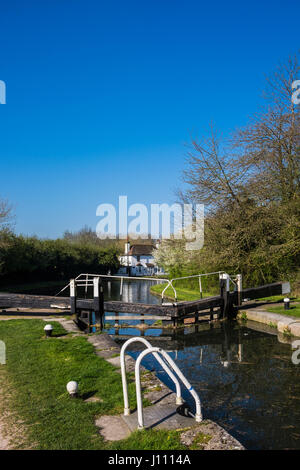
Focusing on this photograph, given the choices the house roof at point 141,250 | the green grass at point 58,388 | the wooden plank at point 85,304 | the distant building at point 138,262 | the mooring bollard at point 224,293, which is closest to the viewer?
the green grass at point 58,388

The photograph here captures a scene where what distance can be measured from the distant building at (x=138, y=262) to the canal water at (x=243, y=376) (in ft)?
179

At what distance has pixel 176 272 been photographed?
90.3 ft

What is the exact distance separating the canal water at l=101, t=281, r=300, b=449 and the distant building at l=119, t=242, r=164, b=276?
54669mm

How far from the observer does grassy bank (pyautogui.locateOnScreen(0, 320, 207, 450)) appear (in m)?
3.93

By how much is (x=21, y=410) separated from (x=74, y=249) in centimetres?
4525

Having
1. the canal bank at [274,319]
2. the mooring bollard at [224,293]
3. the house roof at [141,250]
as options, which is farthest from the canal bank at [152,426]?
the house roof at [141,250]

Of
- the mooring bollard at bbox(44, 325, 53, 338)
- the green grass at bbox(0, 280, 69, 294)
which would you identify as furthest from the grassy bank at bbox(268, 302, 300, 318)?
the green grass at bbox(0, 280, 69, 294)

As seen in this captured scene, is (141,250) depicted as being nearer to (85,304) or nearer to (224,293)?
(224,293)

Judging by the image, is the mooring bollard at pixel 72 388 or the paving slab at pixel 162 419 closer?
the paving slab at pixel 162 419

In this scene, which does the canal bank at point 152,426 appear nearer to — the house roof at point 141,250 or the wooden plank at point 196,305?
the wooden plank at point 196,305

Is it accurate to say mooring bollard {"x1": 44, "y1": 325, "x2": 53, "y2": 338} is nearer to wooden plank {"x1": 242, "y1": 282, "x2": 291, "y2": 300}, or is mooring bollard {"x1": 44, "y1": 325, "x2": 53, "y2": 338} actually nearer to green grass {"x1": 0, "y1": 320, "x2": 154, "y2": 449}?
green grass {"x1": 0, "y1": 320, "x2": 154, "y2": 449}

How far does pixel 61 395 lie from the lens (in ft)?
17.9

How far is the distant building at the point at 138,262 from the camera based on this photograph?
227 feet
